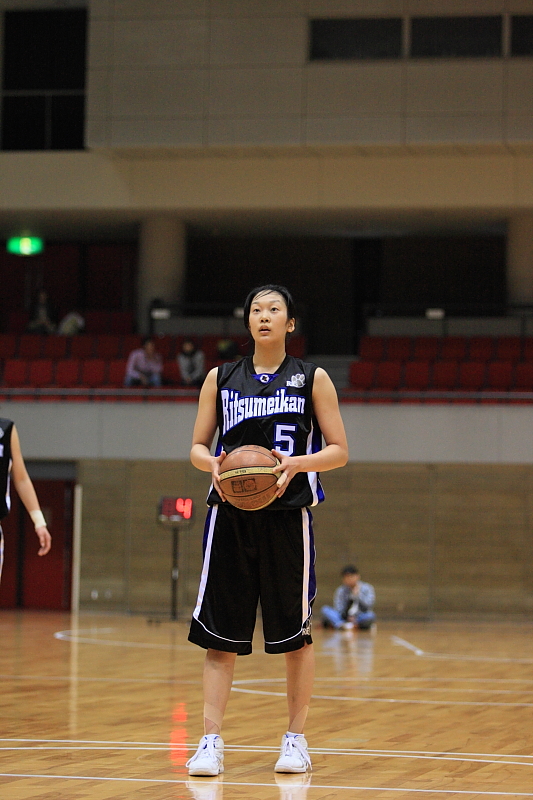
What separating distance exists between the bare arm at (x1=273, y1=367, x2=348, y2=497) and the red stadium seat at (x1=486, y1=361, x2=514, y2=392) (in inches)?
473

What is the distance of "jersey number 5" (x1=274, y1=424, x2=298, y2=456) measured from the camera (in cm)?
416

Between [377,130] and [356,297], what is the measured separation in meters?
5.30

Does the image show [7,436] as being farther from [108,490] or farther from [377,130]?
[377,130]

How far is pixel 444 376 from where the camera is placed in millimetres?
16125

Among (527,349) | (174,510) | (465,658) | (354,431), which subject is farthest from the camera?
(527,349)

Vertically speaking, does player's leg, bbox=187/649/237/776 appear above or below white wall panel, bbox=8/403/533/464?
below

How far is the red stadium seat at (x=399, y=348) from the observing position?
55.8 feet

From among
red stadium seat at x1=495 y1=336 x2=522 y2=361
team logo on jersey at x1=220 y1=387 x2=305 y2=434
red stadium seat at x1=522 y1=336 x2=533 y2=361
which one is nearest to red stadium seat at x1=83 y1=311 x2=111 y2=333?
red stadium seat at x1=495 y1=336 x2=522 y2=361

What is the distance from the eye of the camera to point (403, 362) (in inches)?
647

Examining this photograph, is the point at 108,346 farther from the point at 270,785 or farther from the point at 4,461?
the point at 270,785

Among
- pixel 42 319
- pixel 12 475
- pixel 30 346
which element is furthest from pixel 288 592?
pixel 42 319

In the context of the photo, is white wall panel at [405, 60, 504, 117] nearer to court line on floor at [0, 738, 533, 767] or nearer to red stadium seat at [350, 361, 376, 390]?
red stadium seat at [350, 361, 376, 390]

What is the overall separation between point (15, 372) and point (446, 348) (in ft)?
21.7

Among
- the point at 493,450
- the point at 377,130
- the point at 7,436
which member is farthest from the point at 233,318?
the point at 7,436
